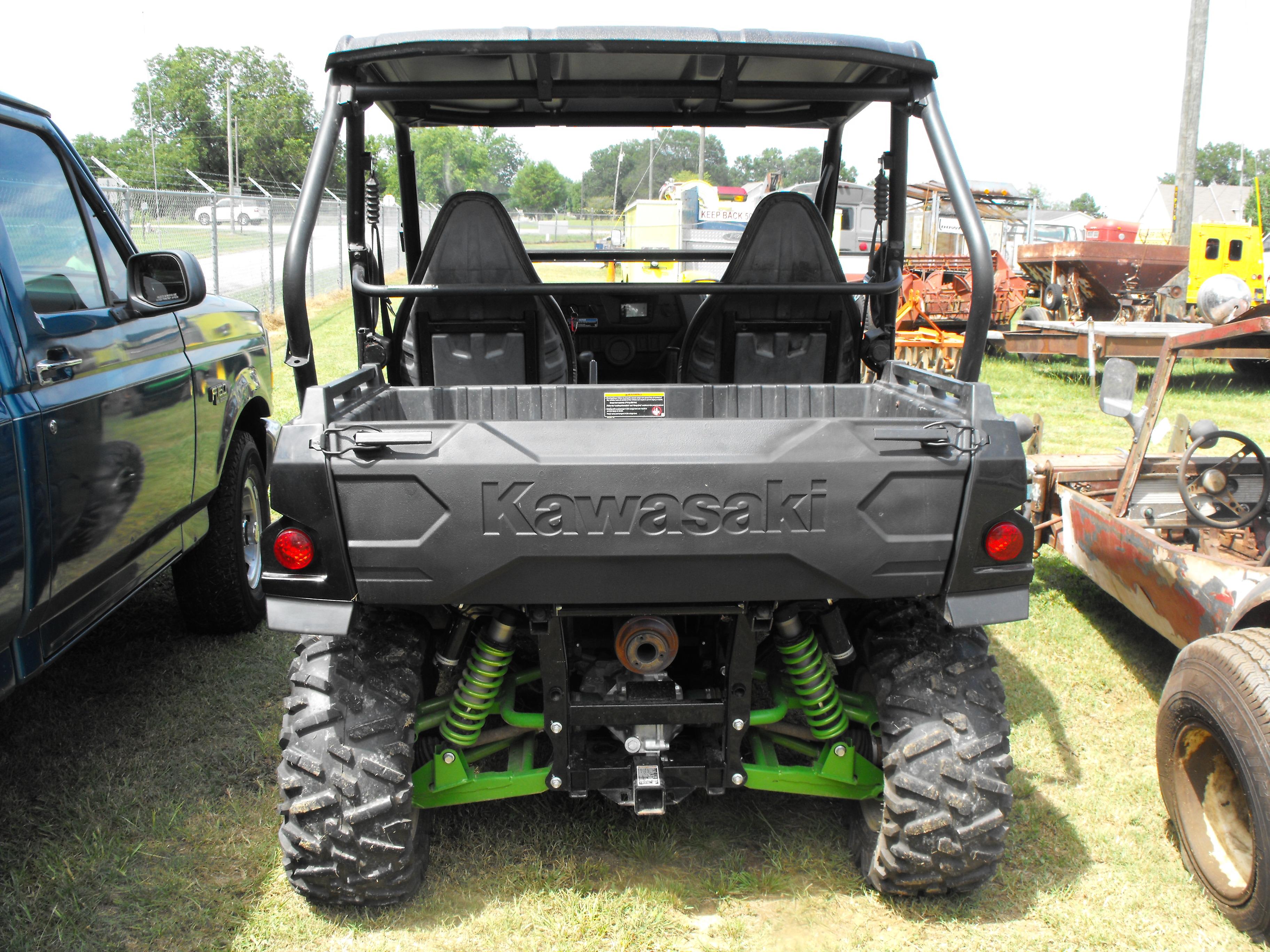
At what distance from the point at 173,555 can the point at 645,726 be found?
2099mm

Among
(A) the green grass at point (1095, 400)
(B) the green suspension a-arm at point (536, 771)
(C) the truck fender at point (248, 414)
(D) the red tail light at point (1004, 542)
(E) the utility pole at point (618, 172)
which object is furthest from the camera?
(A) the green grass at point (1095, 400)

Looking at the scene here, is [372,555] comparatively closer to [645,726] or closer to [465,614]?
[465,614]

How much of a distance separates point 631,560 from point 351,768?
95 cm

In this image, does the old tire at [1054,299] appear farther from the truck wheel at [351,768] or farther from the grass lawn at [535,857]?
the truck wheel at [351,768]

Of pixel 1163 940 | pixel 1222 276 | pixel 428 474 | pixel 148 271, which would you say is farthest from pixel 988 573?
pixel 1222 276

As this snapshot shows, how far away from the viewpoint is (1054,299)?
48.9 ft

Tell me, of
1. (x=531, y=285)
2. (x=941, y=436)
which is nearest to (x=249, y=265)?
(x=531, y=285)

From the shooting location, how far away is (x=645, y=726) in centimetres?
270

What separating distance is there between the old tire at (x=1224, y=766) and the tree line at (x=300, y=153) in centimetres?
275

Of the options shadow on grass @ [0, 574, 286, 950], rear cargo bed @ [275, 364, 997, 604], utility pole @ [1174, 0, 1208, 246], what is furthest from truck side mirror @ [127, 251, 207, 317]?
utility pole @ [1174, 0, 1208, 246]

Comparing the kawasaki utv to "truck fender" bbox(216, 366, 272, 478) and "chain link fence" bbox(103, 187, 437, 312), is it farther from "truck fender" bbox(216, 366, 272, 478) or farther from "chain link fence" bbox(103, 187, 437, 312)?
"chain link fence" bbox(103, 187, 437, 312)

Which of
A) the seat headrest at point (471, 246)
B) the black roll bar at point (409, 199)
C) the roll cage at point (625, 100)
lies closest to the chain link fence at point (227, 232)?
the black roll bar at point (409, 199)

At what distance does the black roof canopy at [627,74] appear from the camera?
2.57 metres

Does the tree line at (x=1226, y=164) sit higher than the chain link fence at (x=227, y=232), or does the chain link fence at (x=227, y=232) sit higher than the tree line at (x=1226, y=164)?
the tree line at (x=1226, y=164)
